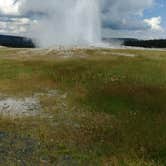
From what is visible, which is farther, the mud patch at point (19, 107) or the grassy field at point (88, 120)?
the mud patch at point (19, 107)

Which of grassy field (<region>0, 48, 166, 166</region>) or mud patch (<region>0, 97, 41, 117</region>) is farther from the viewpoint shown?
mud patch (<region>0, 97, 41, 117</region>)

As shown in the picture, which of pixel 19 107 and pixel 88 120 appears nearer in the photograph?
pixel 88 120

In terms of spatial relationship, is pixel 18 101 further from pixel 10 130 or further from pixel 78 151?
pixel 78 151

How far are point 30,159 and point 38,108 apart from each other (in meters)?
11.8

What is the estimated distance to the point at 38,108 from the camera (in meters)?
30.6

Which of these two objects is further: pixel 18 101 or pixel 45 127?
pixel 18 101

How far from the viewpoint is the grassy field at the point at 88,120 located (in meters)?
19.5

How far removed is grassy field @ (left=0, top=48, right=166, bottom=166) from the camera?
19500mm

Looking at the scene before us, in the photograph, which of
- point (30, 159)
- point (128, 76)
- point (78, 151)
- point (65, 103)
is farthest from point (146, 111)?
point (128, 76)

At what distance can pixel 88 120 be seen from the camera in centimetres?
2664

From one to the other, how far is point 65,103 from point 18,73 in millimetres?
16936

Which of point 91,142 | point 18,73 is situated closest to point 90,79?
point 18,73

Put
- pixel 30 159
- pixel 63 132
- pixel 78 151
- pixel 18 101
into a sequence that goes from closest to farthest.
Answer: pixel 30 159 < pixel 78 151 < pixel 63 132 < pixel 18 101

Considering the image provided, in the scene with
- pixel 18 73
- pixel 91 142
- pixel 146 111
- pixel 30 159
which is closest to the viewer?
pixel 30 159
